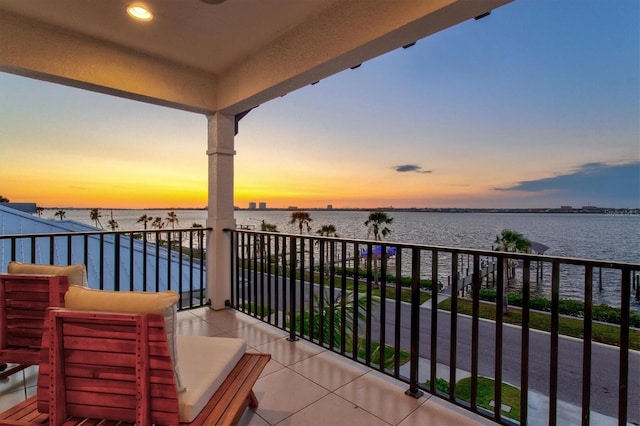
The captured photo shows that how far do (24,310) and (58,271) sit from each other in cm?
32

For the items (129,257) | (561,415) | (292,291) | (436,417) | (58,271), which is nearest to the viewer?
(58,271)

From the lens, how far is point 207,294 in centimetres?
394

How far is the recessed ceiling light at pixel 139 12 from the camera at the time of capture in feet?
7.77

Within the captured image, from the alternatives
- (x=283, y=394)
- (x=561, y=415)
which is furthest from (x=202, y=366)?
(x=561, y=415)

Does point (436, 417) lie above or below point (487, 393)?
above

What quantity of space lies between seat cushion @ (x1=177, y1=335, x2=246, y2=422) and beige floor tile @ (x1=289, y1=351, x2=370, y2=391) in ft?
2.47

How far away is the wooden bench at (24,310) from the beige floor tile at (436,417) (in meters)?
2.05

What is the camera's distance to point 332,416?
6.03 ft

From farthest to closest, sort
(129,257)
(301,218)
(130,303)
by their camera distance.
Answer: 1. (301,218)
2. (129,257)
3. (130,303)

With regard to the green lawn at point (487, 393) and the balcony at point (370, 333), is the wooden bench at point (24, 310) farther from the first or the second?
the green lawn at point (487, 393)

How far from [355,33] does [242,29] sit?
1.09 metres

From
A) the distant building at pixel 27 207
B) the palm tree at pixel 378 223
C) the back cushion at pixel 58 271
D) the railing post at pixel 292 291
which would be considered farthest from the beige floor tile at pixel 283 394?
the palm tree at pixel 378 223

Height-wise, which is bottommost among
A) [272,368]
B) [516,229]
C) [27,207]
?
[516,229]

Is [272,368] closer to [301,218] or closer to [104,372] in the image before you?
[104,372]
